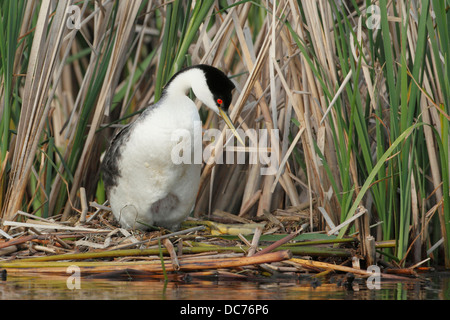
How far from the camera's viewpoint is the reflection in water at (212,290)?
3768 millimetres

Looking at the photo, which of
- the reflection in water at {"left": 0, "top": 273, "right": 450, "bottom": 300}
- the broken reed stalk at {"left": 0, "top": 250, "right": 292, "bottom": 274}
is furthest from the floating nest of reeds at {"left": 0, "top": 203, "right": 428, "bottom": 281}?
the reflection in water at {"left": 0, "top": 273, "right": 450, "bottom": 300}

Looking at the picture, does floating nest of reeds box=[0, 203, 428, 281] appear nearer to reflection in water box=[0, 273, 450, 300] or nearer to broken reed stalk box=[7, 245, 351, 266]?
broken reed stalk box=[7, 245, 351, 266]

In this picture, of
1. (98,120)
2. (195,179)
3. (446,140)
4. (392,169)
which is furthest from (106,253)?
(446,140)

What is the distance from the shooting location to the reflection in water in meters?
3.77

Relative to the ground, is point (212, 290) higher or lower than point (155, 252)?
lower

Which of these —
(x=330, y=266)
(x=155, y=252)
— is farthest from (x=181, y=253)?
(x=330, y=266)

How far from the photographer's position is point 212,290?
13.0ft

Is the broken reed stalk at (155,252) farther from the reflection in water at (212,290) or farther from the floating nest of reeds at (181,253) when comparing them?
the reflection in water at (212,290)

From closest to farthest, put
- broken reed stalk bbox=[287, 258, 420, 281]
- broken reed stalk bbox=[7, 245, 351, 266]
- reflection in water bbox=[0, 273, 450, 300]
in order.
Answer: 1. reflection in water bbox=[0, 273, 450, 300]
2. broken reed stalk bbox=[287, 258, 420, 281]
3. broken reed stalk bbox=[7, 245, 351, 266]

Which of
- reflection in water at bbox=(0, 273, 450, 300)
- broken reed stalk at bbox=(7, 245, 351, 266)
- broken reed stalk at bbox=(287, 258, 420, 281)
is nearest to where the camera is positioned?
reflection in water at bbox=(0, 273, 450, 300)

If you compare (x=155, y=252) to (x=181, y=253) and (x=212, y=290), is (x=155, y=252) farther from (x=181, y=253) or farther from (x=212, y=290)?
(x=212, y=290)

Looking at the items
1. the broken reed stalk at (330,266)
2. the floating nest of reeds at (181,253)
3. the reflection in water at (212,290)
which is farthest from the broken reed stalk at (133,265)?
the broken reed stalk at (330,266)

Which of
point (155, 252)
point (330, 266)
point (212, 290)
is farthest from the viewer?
point (155, 252)
